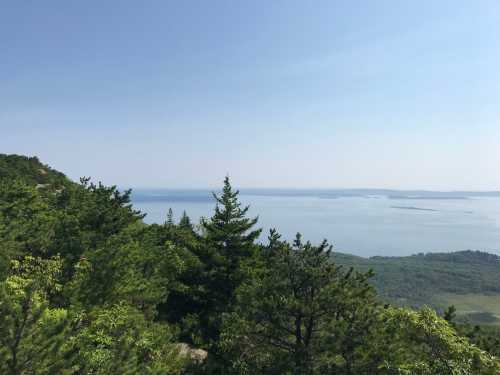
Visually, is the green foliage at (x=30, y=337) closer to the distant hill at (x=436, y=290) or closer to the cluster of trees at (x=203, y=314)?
the cluster of trees at (x=203, y=314)

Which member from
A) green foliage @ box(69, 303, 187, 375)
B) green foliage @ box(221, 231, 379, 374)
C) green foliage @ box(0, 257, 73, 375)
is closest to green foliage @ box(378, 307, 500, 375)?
green foliage @ box(221, 231, 379, 374)

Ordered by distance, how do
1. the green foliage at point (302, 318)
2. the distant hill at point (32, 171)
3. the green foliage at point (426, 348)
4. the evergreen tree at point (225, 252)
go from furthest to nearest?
the distant hill at point (32, 171) < the evergreen tree at point (225, 252) < the green foliage at point (302, 318) < the green foliage at point (426, 348)

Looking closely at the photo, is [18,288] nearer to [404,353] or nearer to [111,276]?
[111,276]

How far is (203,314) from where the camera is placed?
20.8 meters

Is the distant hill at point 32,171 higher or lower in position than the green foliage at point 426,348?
higher

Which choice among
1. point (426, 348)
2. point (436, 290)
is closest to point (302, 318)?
point (426, 348)

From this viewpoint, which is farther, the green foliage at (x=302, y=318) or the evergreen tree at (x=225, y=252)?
the evergreen tree at (x=225, y=252)

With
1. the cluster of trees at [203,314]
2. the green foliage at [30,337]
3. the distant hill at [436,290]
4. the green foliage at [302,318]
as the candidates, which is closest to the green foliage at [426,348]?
the cluster of trees at [203,314]

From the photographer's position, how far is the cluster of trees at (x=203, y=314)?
912cm

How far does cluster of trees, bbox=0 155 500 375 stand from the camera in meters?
9.12

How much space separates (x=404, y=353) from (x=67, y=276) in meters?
15.5

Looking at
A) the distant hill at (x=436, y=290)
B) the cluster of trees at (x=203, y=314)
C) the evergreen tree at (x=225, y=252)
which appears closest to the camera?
the cluster of trees at (x=203, y=314)

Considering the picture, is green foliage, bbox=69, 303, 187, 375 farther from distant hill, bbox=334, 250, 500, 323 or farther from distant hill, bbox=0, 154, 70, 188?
distant hill, bbox=334, 250, 500, 323

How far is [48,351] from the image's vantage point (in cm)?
827
